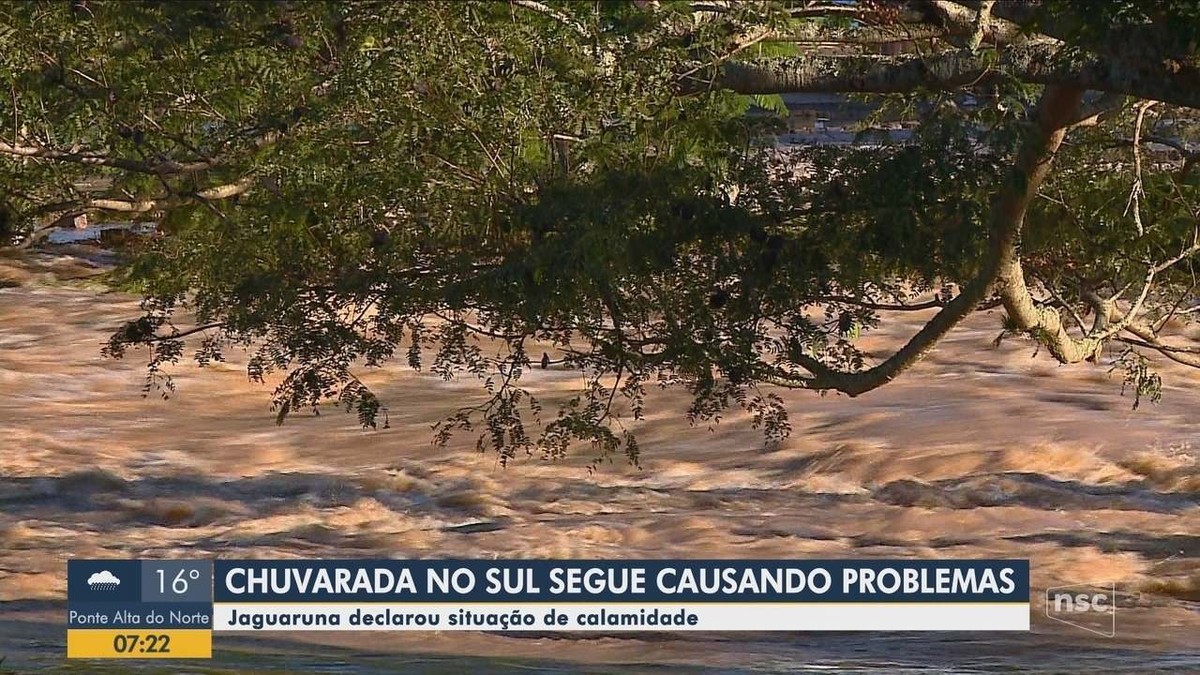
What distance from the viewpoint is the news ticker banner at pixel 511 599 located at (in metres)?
11.6

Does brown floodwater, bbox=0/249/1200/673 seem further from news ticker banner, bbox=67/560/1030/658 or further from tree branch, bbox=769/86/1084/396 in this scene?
tree branch, bbox=769/86/1084/396

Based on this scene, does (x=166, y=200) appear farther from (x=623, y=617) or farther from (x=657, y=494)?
(x=657, y=494)

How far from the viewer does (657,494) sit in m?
20.0

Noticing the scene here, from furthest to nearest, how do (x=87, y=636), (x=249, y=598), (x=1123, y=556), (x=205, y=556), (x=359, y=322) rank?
(x=205, y=556)
(x=1123, y=556)
(x=249, y=598)
(x=87, y=636)
(x=359, y=322)

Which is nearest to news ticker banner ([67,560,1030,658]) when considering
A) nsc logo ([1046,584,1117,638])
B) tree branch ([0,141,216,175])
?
nsc logo ([1046,584,1117,638])

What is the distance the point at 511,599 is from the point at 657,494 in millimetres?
7171

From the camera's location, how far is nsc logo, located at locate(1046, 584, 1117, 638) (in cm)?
1395

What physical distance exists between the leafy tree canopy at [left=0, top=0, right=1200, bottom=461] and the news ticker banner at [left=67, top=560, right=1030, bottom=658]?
7.14ft

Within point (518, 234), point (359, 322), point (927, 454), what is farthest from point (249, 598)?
point (927, 454)

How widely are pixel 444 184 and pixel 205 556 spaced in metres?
9.74

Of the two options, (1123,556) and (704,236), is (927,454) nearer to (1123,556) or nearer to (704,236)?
(1123,556)

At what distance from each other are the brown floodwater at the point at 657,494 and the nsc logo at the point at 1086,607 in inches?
6.0

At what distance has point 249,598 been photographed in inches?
490

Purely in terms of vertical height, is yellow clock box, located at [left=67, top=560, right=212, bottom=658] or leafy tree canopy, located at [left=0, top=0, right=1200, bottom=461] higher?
leafy tree canopy, located at [left=0, top=0, right=1200, bottom=461]
